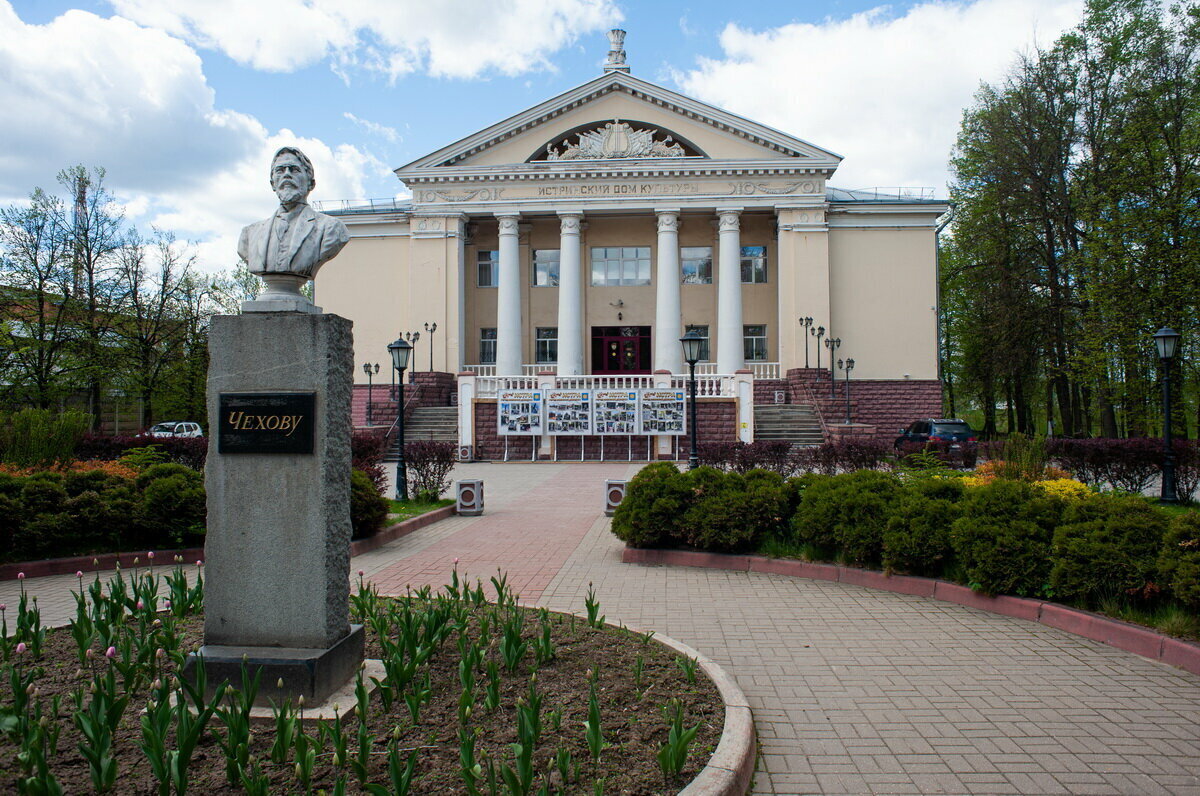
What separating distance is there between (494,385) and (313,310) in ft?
79.3

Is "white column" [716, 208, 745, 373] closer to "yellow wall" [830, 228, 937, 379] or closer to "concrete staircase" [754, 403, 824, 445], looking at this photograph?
"concrete staircase" [754, 403, 824, 445]

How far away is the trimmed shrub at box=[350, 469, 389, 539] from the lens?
Answer: 33.3 ft

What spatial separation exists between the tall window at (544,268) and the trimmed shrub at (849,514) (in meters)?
30.5

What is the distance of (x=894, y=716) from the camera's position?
15.1ft

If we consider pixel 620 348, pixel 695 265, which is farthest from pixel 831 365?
pixel 620 348

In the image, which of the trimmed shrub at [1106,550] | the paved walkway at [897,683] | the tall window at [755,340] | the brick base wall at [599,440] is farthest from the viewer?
the tall window at [755,340]

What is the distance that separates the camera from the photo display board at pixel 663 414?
1044 inches

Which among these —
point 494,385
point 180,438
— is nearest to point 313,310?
point 180,438

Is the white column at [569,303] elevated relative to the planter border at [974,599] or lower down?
elevated

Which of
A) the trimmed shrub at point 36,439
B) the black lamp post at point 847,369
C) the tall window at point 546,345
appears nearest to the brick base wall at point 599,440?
the black lamp post at point 847,369

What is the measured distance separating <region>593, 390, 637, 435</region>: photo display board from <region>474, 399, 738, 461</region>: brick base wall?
62 cm

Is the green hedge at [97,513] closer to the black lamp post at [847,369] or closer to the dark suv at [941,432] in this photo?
the dark suv at [941,432]

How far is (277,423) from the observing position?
172 inches

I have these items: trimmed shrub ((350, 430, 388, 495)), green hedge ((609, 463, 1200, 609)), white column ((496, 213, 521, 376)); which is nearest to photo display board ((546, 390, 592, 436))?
white column ((496, 213, 521, 376))
